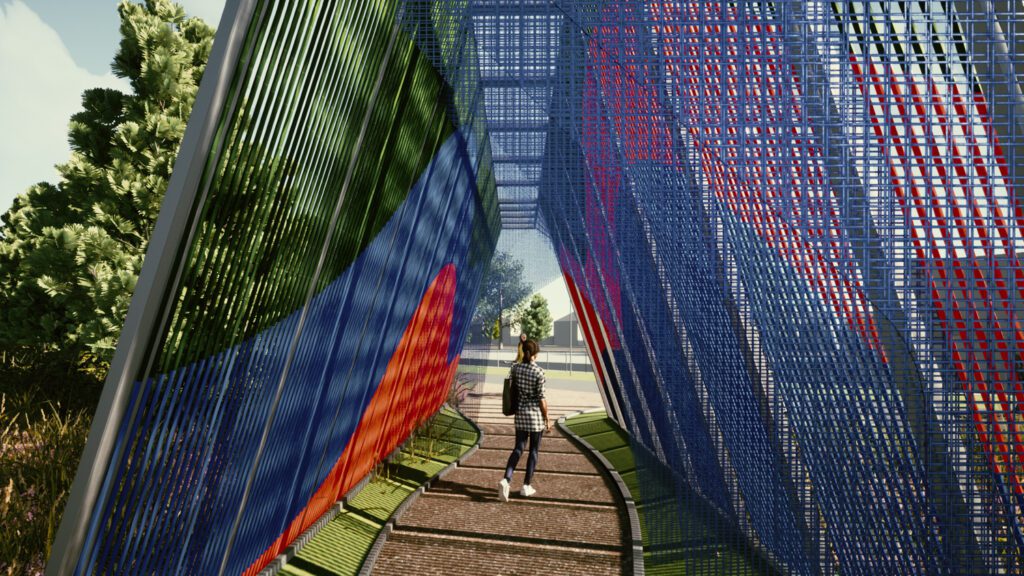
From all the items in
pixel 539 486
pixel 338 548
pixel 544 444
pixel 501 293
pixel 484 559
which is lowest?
pixel 338 548

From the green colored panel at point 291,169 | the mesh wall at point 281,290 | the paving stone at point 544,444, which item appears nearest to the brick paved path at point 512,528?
the mesh wall at point 281,290

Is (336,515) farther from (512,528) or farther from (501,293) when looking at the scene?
(501,293)

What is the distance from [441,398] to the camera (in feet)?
38.0

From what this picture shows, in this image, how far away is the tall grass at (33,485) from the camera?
386cm

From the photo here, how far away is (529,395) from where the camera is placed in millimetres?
6859

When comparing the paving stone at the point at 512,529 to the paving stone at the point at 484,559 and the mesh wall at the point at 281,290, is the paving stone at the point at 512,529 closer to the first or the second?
the paving stone at the point at 484,559

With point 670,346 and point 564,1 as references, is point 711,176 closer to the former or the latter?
point 564,1

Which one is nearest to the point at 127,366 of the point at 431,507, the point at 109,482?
the point at 109,482

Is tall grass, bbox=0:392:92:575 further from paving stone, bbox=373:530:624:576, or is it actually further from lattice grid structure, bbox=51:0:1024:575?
paving stone, bbox=373:530:624:576

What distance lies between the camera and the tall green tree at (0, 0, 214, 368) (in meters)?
7.56

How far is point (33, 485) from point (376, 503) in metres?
2.81

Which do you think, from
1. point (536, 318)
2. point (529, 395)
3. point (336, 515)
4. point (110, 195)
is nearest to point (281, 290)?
point (336, 515)

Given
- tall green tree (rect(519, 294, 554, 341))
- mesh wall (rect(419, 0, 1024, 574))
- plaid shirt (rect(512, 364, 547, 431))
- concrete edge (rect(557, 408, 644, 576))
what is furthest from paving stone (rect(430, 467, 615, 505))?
tall green tree (rect(519, 294, 554, 341))

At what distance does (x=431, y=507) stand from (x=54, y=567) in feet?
15.1
